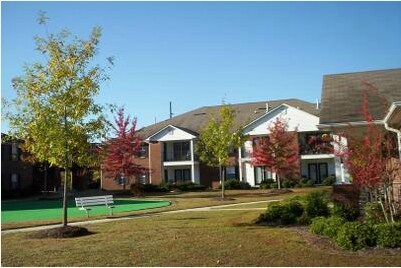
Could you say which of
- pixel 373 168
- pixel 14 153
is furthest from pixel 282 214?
pixel 14 153

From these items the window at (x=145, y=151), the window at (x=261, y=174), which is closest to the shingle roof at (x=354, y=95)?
the window at (x=261, y=174)

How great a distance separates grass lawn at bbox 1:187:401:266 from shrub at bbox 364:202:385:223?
1861mm

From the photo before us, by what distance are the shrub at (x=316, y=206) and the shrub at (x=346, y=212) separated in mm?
721

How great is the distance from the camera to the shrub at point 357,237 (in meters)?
10.9

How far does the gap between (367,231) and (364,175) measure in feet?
5.80

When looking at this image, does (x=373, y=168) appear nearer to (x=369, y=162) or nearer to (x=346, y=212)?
(x=369, y=162)

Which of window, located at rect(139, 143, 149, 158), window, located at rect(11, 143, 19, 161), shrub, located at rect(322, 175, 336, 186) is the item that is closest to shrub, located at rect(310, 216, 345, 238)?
shrub, located at rect(322, 175, 336, 186)

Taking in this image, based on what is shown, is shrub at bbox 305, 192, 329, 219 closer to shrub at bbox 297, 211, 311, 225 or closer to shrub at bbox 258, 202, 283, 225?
shrub at bbox 297, 211, 311, 225

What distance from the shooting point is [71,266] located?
33.2 feet

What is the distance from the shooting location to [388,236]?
10.9 metres

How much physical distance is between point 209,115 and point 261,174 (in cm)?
1054

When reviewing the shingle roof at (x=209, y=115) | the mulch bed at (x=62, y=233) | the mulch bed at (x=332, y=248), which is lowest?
the mulch bed at (x=332, y=248)

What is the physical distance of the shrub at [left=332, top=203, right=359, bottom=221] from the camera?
14.8 meters

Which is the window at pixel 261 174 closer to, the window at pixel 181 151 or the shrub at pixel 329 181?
the shrub at pixel 329 181
